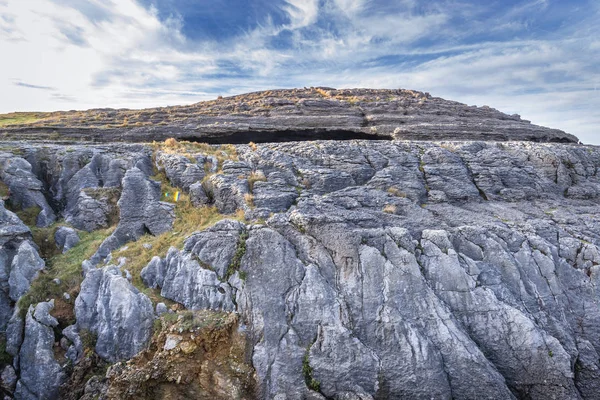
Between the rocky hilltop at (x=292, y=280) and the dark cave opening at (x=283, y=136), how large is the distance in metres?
8.84

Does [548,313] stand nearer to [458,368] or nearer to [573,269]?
[573,269]

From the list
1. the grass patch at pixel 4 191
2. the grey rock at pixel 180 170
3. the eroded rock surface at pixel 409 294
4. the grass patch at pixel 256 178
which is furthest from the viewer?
the grey rock at pixel 180 170

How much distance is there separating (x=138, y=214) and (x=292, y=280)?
9278 millimetres

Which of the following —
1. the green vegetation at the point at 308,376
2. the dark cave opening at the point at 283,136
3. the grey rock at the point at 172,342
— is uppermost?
the dark cave opening at the point at 283,136

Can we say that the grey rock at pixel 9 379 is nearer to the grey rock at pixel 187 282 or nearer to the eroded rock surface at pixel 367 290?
the eroded rock surface at pixel 367 290

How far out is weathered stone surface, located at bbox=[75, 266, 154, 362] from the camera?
11.2 m

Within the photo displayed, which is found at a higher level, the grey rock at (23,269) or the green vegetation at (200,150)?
the green vegetation at (200,150)

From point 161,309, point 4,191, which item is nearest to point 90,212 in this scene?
point 4,191

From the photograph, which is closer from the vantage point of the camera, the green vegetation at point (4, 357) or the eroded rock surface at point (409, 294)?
the eroded rock surface at point (409, 294)

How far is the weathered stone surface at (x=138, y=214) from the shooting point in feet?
48.3

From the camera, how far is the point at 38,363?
10.9m

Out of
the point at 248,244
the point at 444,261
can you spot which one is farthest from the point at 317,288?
the point at 444,261

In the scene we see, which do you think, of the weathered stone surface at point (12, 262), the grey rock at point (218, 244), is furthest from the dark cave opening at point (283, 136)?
the grey rock at point (218, 244)

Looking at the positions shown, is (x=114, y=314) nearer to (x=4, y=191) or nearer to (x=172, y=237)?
(x=172, y=237)
